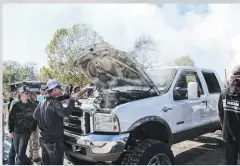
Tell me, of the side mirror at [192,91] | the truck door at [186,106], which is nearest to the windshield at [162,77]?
the truck door at [186,106]

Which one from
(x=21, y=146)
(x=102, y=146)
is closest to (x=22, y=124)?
(x=21, y=146)

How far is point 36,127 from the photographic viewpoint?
374cm

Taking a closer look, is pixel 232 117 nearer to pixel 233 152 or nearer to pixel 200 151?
pixel 233 152

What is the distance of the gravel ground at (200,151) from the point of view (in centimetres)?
388

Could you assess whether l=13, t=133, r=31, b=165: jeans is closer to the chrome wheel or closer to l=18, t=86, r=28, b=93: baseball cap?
l=18, t=86, r=28, b=93: baseball cap

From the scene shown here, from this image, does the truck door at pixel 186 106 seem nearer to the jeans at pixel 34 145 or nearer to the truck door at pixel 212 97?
the truck door at pixel 212 97

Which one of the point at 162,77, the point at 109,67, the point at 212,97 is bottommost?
the point at 212,97

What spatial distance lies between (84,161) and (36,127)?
72 centimetres

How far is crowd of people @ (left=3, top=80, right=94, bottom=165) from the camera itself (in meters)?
3.57

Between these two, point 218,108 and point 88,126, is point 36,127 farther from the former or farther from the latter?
point 218,108

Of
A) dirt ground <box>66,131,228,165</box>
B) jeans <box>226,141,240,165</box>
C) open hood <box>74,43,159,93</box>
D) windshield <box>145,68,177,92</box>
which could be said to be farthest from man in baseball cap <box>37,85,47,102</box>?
jeans <box>226,141,240,165</box>

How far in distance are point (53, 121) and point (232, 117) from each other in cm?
215

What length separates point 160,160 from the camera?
12.3 feet

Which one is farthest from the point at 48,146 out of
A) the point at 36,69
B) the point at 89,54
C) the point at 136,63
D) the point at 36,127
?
the point at 136,63
